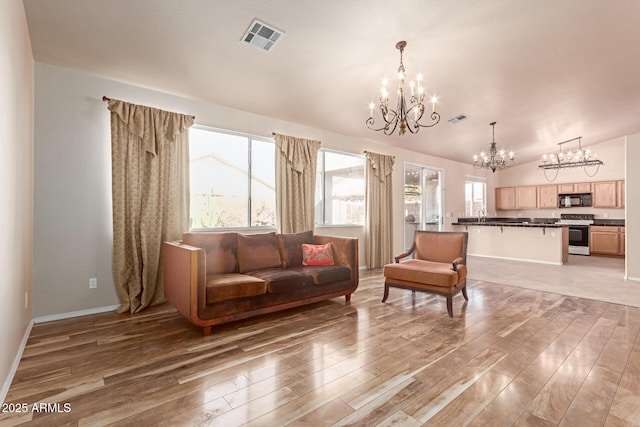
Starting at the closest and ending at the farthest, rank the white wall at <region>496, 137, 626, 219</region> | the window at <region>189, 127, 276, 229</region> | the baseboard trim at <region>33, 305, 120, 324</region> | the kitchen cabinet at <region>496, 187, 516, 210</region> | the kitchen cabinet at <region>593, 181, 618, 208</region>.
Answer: the baseboard trim at <region>33, 305, 120, 324</region>
the window at <region>189, 127, 276, 229</region>
the kitchen cabinet at <region>593, 181, 618, 208</region>
the white wall at <region>496, 137, 626, 219</region>
the kitchen cabinet at <region>496, 187, 516, 210</region>

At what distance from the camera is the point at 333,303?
3834 mm

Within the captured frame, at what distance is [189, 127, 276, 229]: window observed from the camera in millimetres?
4168

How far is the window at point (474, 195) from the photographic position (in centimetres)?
910

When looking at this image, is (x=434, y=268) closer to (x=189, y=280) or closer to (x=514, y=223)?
(x=189, y=280)

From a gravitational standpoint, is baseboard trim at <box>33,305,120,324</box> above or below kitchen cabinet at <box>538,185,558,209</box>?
below

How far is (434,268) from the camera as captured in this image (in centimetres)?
363

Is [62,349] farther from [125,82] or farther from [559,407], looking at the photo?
[559,407]

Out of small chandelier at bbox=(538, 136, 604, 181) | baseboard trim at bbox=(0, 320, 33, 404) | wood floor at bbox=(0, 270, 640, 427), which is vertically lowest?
wood floor at bbox=(0, 270, 640, 427)

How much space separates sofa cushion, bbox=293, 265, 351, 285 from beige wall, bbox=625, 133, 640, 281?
5.18 m

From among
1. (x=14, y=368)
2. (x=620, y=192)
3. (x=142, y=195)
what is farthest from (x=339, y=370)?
(x=620, y=192)

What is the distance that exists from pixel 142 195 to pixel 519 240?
7952 mm

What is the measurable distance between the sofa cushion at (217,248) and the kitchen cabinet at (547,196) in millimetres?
9546

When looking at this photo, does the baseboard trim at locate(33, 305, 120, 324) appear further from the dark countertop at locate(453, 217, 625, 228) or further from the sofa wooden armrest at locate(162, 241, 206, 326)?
the dark countertop at locate(453, 217, 625, 228)

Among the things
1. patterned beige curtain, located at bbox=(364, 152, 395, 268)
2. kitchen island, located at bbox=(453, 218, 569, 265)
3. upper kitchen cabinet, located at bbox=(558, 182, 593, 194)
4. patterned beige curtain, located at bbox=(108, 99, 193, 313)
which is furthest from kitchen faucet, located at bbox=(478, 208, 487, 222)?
patterned beige curtain, located at bbox=(108, 99, 193, 313)
